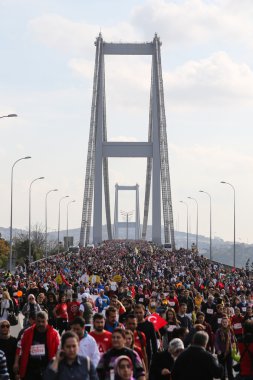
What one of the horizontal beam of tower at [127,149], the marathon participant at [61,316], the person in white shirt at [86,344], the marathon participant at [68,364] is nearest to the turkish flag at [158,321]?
the marathon participant at [61,316]

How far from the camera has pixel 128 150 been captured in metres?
99.4

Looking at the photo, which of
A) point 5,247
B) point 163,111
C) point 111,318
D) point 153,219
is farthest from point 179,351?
point 163,111

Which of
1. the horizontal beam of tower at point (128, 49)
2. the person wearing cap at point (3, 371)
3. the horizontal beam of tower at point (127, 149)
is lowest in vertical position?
the person wearing cap at point (3, 371)

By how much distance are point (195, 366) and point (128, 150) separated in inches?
3585

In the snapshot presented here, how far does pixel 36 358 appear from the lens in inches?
396

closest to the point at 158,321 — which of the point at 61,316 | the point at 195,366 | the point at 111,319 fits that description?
the point at 111,319

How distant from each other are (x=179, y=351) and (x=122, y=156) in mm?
90708

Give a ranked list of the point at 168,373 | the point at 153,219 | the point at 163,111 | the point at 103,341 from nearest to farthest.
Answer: the point at 168,373, the point at 103,341, the point at 153,219, the point at 163,111

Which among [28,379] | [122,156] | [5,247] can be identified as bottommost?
[28,379]

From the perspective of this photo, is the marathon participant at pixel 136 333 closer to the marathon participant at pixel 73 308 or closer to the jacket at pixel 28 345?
the jacket at pixel 28 345

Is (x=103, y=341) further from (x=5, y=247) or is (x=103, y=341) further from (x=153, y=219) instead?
(x=153, y=219)

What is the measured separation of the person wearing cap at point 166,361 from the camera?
9.49 m

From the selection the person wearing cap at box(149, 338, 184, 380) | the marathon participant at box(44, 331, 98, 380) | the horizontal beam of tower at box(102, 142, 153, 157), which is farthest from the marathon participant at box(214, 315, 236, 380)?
the horizontal beam of tower at box(102, 142, 153, 157)

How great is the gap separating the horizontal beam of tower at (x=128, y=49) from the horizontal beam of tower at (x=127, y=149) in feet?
30.4
